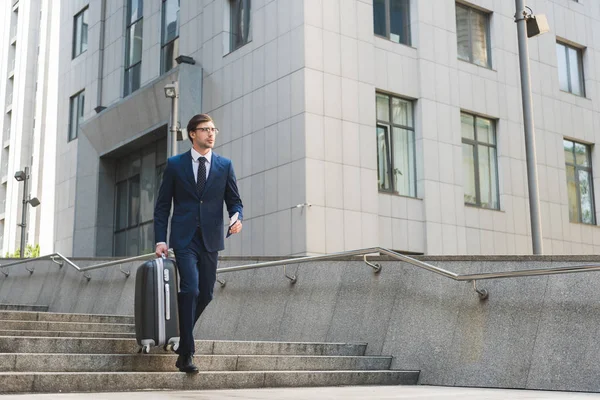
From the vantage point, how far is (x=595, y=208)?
25.1m

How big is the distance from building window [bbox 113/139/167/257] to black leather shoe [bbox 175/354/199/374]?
64.7 feet

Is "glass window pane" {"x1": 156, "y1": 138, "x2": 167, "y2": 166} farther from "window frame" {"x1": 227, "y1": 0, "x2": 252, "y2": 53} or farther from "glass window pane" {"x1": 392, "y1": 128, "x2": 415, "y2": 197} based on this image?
"glass window pane" {"x1": 392, "y1": 128, "x2": 415, "y2": 197}

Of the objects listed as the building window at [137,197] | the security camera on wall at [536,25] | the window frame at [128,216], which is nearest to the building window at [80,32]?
the building window at [137,197]

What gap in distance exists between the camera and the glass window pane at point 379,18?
69.0 ft

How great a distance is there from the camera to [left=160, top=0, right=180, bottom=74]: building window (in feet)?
81.4

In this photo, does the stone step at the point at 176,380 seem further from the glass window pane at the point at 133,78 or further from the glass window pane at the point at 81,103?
the glass window pane at the point at 81,103

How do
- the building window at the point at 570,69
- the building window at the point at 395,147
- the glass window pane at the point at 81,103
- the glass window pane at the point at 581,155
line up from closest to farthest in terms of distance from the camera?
the building window at the point at 395,147, the glass window pane at the point at 581,155, the building window at the point at 570,69, the glass window pane at the point at 81,103

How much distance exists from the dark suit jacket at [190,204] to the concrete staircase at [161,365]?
3.63ft

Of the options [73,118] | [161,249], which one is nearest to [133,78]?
[73,118]

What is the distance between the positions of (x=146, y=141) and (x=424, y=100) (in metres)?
9.99

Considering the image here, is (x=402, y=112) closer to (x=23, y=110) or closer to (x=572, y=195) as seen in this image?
(x=572, y=195)

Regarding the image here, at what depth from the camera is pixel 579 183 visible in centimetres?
2491

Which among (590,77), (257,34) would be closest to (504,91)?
(590,77)

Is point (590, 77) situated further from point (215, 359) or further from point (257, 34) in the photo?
point (215, 359)
